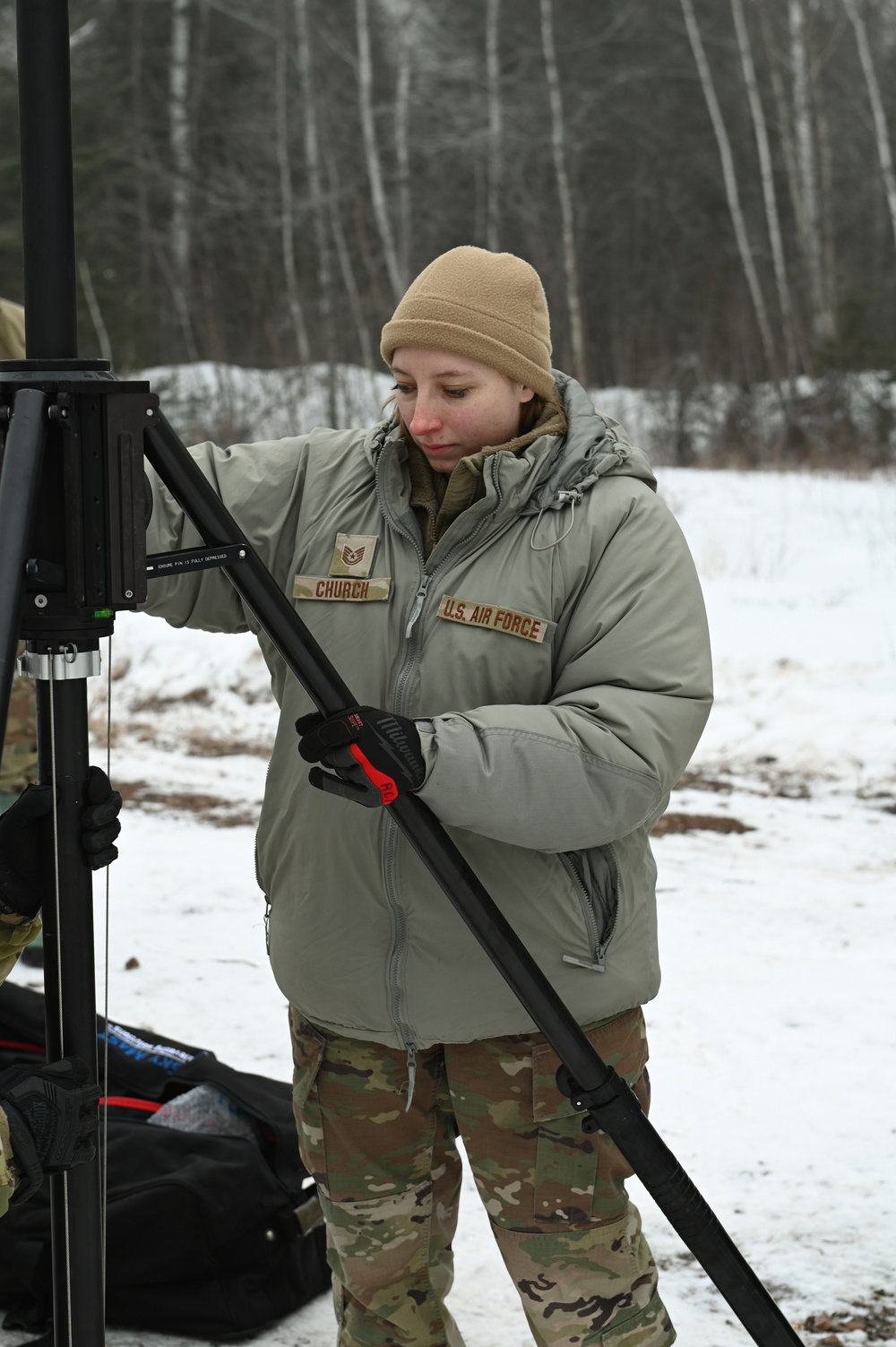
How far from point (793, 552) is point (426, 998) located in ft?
24.2

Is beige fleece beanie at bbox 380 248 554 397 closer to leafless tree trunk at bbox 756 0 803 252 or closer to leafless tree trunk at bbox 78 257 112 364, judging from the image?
leafless tree trunk at bbox 78 257 112 364

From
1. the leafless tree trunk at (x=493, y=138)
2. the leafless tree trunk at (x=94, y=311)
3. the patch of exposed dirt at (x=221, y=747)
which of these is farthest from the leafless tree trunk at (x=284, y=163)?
the patch of exposed dirt at (x=221, y=747)

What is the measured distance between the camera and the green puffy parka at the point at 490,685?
1.65 metres

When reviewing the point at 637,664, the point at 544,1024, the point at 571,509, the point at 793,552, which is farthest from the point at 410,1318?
the point at 793,552

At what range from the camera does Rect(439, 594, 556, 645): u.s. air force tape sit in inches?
66.9

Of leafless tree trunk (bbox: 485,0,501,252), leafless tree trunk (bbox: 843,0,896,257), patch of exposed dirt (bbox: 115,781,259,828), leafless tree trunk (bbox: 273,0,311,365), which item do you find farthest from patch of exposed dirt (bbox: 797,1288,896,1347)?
leafless tree trunk (bbox: 843,0,896,257)

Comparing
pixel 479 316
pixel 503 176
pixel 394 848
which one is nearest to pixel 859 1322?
pixel 394 848

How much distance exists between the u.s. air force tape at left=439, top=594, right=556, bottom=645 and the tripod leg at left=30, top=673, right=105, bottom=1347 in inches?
21.0

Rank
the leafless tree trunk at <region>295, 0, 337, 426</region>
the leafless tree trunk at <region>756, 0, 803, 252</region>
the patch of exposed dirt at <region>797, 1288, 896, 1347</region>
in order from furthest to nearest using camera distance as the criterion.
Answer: the leafless tree trunk at <region>756, 0, 803, 252</region> → the leafless tree trunk at <region>295, 0, 337, 426</region> → the patch of exposed dirt at <region>797, 1288, 896, 1347</region>

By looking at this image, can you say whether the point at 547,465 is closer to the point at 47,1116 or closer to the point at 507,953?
the point at 507,953

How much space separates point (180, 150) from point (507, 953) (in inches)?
754

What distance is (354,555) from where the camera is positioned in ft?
5.87

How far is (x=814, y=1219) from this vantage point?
2.65 meters

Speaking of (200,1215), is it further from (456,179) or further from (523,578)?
(456,179)
